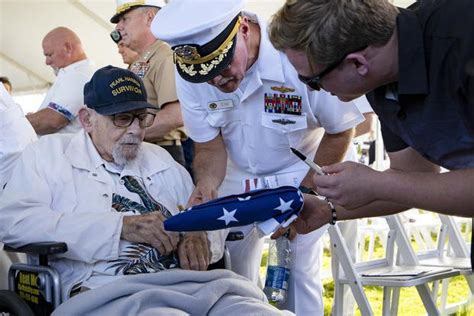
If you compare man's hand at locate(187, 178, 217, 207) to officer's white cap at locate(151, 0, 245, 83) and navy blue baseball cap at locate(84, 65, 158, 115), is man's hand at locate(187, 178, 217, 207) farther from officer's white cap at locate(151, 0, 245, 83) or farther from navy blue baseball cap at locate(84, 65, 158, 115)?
officer's white cap at locate(151, 0, 245, 83)

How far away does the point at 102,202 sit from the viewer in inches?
132

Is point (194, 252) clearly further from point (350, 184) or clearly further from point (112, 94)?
point (350, 184)

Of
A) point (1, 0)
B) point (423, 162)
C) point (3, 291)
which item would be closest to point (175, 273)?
point (3, 291)

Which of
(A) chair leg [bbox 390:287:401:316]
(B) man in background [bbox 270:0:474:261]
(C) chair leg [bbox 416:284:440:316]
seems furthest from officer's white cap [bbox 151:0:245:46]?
(A) chair leg [bbox 390:287:401:316]

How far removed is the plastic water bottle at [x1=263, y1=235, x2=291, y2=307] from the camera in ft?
11.5

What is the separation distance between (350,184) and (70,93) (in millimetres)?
2907

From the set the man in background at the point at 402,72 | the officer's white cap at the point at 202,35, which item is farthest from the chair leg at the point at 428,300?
the man in background at the point at 402,72

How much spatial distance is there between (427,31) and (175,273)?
1332mm

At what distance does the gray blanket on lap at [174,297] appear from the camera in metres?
2.80

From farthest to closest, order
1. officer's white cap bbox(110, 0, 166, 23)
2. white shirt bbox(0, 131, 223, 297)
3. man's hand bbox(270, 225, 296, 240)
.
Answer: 1. officer's white cap bbox(110, 0, 166, 23)
2. man's hand bbox(270, 225, 296, 240)
3. white shirt bbox(0, 131, 223, 297)

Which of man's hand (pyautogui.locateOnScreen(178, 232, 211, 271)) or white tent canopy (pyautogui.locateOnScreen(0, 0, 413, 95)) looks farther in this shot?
white tent canopy (pyautogui.locateOnScreen(0, 0, 413, 95))

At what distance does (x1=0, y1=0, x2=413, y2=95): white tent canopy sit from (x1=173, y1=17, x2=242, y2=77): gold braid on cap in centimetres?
408

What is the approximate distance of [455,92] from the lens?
2.06m

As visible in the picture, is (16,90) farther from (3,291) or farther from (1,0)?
(3,291)
